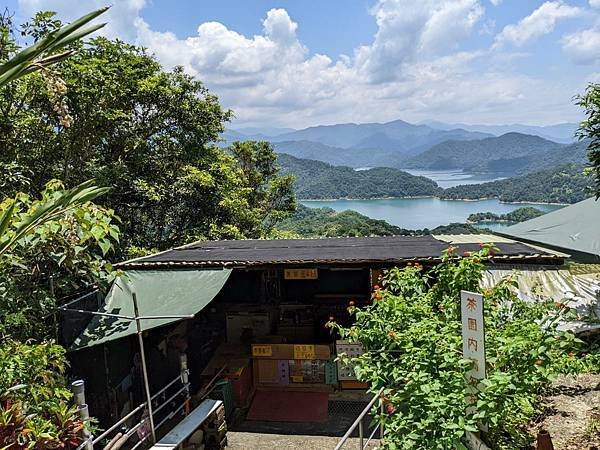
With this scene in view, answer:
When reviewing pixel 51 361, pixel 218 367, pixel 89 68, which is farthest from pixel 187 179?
pixel 51 361

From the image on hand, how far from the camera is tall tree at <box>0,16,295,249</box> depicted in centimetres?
916

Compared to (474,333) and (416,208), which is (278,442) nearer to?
(474,333)

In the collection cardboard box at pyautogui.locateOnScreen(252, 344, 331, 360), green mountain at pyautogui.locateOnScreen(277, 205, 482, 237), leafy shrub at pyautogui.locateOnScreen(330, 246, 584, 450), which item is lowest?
green mountain at pyautogui.locateOnScreen(277, 205, 482, 237)

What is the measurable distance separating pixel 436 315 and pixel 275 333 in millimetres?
5608

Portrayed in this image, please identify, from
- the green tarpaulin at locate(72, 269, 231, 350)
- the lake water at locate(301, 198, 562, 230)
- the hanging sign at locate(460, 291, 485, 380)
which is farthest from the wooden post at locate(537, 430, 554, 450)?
the lake water at locate(301, 198, 562, 230)

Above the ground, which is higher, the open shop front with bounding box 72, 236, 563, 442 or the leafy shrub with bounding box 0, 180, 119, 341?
the leafy shrub with bounding box 0, 180, 119, 341

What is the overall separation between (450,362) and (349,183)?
3786 inches

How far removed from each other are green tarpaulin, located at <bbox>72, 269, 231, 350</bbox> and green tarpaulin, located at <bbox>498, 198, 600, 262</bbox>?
15.1 ft

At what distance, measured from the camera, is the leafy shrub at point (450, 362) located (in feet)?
7.73

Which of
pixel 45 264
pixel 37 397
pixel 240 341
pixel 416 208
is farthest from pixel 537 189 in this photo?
pixel 37 397

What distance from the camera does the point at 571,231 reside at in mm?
6344

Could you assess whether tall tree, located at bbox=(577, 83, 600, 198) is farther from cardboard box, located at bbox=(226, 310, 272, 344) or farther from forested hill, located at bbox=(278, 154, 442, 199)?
forested hill, located at bbox=(278, 154, 442, 199)

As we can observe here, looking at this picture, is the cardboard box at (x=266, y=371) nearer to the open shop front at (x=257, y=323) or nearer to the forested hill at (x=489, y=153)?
the open shop front at (x=257, y=323)

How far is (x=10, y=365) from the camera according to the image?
3303mm
